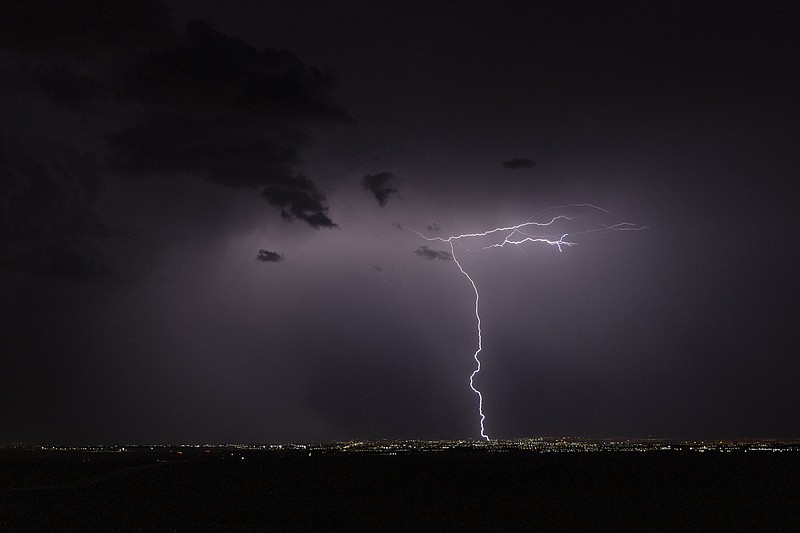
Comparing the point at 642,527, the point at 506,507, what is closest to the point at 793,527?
the point at 642,527

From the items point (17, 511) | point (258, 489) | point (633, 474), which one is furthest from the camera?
point (633, 474)

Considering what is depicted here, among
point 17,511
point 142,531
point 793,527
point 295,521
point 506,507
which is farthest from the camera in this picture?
point 506,507

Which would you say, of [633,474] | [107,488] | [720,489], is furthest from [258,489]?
[633,474]

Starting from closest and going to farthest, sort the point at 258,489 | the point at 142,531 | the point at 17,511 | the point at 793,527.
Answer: the point at 142,531, the point at 793,527, the point at 17,511, the point at 258,489

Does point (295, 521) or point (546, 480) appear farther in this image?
point (546, 480)

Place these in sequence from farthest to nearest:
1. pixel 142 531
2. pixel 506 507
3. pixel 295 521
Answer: pixel 506 507 → pixel 295 521 → pixel 142 531

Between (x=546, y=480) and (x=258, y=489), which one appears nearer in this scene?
(x=258, y=489)

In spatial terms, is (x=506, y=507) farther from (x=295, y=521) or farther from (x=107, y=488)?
(x=107, y=488)

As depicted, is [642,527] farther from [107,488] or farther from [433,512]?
[107,488]
